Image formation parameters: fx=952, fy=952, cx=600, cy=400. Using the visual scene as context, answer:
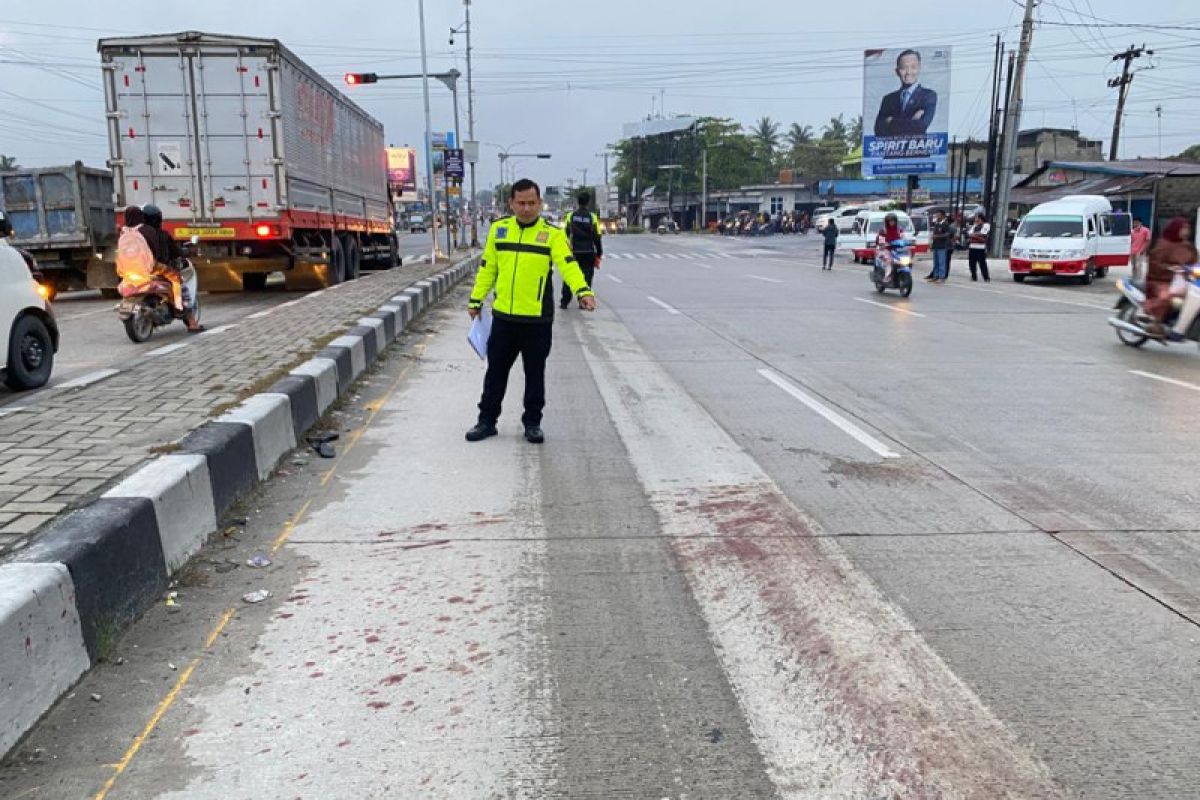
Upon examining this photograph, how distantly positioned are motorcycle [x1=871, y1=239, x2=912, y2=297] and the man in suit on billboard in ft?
92.1

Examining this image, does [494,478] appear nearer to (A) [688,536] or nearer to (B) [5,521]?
(A) [688,536]

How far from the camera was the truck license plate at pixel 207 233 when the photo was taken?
15.3 m

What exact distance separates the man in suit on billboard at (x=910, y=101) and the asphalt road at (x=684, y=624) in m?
40.2

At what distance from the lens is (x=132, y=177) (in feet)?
49.4

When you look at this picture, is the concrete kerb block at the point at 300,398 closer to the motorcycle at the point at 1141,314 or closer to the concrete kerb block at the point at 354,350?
the concrete kerb block at the point at 354,350

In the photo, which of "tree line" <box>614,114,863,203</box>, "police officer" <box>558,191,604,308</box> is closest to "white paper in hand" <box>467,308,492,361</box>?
"police officer" <box>558,191,604,308</box>

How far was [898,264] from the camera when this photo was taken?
18.5m

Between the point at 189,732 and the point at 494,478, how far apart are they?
2.79 meters

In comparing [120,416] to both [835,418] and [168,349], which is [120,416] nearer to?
[168,349]

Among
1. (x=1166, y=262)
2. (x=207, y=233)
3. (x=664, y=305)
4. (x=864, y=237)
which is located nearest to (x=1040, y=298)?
(x=664, y=305)

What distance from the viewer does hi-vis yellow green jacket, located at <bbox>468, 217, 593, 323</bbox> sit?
6.29m

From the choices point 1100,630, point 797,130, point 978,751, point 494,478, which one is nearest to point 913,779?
point 978,751

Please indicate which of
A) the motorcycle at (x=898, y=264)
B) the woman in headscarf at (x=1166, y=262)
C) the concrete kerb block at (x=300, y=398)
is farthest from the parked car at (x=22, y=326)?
the motorcycle at (x=898, y=264)

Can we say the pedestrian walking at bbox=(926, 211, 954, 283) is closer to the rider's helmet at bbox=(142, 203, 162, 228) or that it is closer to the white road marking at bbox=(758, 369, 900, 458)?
the white road marking at bbox=(758, 369, 900, 458)
